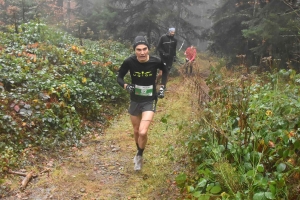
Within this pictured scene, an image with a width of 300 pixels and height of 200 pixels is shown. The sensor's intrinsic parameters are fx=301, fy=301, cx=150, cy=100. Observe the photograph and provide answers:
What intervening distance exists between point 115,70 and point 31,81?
4.55m

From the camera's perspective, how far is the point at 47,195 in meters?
4.75

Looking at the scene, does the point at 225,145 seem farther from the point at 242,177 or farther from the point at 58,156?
the point at 58,156

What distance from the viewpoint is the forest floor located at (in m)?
4.81

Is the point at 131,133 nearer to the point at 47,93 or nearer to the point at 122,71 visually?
the point at 47,93

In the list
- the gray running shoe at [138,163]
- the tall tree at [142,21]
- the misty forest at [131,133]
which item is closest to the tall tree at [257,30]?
the misty forest at [131,133]

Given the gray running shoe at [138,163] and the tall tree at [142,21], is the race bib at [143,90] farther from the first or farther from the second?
the tall tree at [142,21]

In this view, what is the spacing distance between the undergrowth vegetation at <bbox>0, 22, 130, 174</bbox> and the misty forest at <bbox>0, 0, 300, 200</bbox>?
0.03 metres

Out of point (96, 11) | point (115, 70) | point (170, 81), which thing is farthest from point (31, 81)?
point (96, 11)

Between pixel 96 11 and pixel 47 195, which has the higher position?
pixel 96 11

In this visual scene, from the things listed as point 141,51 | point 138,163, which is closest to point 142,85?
point 141,51

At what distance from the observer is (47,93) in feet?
24.7

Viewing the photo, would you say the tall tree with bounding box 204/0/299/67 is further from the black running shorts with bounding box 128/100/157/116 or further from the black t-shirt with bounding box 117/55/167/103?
the black running shorts with bounding box 128/100/157/116

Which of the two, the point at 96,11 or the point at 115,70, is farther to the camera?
the point at 96,11

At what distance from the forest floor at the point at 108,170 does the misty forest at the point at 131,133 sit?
0.02m
